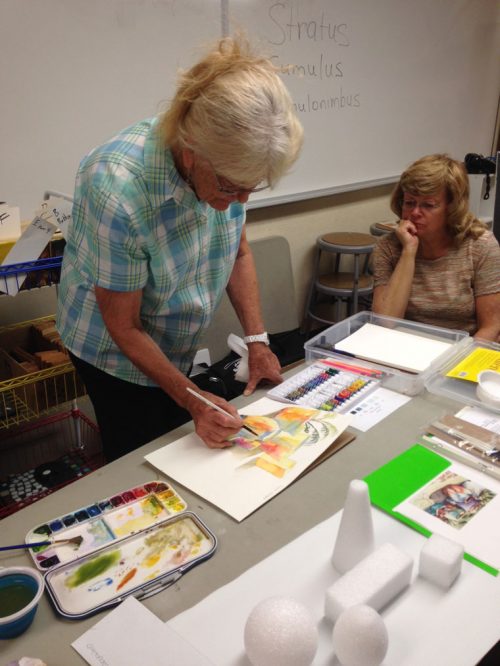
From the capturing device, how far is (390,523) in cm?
90

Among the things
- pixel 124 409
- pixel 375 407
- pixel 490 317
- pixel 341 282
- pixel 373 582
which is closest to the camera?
pixel 373 582

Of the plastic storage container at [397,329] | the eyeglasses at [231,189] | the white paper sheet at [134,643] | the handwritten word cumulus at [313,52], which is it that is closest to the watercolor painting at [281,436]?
the plastic storage container at [397,329]

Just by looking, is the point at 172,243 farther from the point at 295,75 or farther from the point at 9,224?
the point at 295,75

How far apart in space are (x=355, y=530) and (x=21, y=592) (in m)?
0.47

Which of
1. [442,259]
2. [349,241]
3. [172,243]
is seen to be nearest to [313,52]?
[349,241]

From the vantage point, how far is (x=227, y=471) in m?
Answer: 1.02

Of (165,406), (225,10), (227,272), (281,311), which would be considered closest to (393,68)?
(225,10)

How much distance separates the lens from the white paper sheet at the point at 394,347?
1.37m

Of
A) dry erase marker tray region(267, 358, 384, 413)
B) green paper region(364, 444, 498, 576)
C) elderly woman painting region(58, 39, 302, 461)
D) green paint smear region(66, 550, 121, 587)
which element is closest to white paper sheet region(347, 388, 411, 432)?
dry erase marker tray region(267, 358, 384, 413)

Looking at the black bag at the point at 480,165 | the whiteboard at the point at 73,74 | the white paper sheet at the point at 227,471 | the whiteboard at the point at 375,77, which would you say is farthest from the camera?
the black bag at the point at 480,165

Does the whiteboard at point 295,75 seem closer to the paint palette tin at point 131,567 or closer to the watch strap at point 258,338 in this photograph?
the watch strap at point 258,338

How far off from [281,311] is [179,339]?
1.27m

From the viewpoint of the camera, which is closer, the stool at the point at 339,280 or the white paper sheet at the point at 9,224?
the white paper sheet at the point at 9,224

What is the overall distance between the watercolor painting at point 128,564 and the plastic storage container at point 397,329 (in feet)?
2.08
